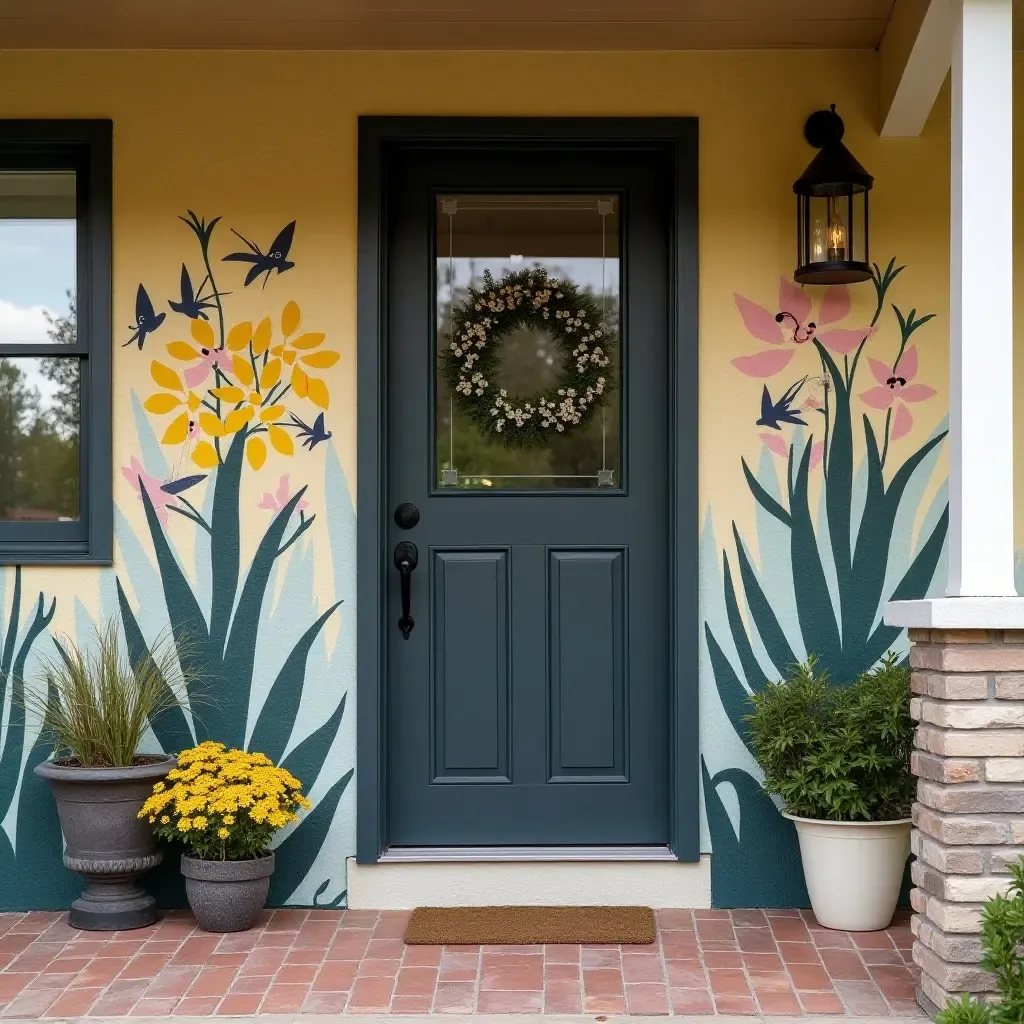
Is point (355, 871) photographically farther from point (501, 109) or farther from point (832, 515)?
point (501, 109)

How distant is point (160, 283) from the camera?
161 inches

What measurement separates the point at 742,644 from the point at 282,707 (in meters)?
1.40

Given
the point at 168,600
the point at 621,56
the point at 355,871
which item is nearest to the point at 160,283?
the point at 168,600

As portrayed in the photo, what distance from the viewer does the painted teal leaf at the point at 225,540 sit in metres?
4.08

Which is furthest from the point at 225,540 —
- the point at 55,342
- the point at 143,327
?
the point at 55,342

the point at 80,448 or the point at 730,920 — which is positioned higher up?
the point at 80,448

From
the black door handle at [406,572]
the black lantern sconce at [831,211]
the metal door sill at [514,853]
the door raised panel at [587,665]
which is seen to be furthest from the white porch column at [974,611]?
the black door handle at [406,572]

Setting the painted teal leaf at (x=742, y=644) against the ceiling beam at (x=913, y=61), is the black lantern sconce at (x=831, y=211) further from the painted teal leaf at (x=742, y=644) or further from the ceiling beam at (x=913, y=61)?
the painted teal leaf at (x=742, y=644)

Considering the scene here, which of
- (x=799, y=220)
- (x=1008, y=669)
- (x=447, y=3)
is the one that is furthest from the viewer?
(x=799, y=220)

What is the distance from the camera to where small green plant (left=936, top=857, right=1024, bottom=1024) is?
2693 millimetres

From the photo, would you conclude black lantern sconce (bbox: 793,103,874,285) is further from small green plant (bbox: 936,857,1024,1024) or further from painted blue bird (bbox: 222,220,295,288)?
small green plant (bbox: 936,857,1024,1024)

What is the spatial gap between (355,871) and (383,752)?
1.18 ft

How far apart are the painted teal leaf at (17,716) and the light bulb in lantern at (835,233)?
2.54m

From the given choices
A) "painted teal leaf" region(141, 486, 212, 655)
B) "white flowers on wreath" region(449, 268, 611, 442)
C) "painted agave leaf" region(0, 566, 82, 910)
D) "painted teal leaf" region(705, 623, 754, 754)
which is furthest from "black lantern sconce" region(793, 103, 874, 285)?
"painted agave leaf" region(0, 566, 82, 910)
